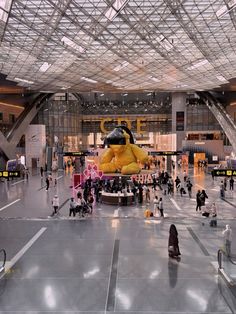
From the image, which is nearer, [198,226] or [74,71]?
[198,226]

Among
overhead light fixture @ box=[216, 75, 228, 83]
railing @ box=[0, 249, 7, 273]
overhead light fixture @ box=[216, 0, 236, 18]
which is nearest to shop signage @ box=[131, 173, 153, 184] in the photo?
overhead light fixture @ box=[216, 0, 236, 18]

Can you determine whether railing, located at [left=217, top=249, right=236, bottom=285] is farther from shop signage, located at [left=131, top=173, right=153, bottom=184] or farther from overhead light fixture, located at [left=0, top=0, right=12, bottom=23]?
shop signage, located at [left=131, top=173, right=153, bottom=184]

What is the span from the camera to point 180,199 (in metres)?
24.7

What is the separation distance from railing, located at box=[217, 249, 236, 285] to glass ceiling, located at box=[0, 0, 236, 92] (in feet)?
48.6

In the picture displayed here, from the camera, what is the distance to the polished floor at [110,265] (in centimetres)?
834

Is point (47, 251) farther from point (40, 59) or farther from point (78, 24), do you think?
point (40, 59)

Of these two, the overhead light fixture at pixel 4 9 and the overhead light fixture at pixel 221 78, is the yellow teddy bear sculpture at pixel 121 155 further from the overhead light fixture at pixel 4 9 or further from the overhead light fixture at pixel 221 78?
the overhead light fixture at pixel 221 78

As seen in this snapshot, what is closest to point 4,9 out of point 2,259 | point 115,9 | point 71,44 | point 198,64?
point 115,9

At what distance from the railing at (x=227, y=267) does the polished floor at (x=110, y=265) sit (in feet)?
0.74

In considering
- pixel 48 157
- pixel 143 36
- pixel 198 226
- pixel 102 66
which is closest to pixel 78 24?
pixel 143 36

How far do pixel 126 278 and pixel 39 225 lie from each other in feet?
25.8

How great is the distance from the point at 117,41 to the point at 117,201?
43.3 feet

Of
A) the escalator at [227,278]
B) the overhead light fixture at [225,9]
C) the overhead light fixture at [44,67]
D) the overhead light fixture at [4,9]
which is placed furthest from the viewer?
the overhead light fixture at [44,67]

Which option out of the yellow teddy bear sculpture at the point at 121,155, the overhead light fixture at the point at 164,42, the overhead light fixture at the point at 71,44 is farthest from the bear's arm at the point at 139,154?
the overhead light fixture at the point at 71,44
